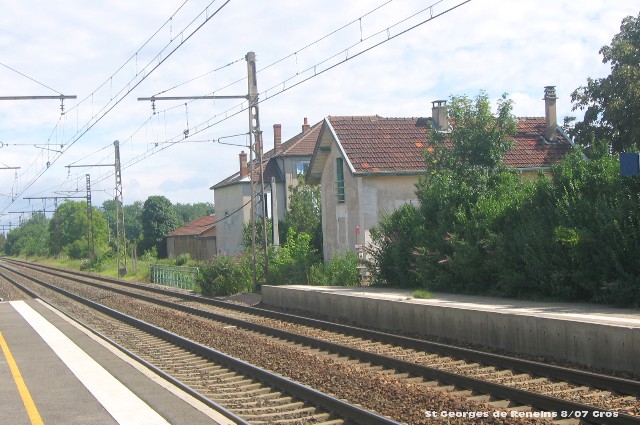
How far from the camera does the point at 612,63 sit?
35031 mm

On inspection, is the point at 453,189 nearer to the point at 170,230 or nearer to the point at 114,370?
the point at 114,370

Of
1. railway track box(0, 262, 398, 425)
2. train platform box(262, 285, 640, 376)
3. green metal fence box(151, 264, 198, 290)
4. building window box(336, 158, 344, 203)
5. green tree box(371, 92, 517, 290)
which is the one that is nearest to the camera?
railway track box(0, 262, 398, 425)

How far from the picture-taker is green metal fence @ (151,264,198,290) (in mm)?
38144

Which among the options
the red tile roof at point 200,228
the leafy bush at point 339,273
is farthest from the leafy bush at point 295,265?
the red tile roof at point 200,228

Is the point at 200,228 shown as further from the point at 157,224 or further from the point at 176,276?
the point at 176,276

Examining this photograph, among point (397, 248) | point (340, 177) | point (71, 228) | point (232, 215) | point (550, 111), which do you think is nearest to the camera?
point (397, 248)

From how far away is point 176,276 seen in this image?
41344 millimetres

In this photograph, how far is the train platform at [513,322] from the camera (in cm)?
1149

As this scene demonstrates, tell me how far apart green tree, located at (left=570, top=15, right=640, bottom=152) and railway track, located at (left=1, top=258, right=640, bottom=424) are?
19413 mm

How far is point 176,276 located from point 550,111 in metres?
20.9

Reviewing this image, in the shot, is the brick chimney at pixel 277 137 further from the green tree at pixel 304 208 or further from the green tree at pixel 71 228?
the green tree at pixel 71 228

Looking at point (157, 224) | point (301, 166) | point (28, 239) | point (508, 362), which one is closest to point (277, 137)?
point (301, 166)

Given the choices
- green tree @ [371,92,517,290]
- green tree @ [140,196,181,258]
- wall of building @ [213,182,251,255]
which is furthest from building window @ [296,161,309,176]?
green tree @ [371,92,517,290]

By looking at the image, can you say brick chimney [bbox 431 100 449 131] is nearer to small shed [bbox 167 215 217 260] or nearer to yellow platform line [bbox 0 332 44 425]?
yellow platform line [bbox 0 332 44 425]
